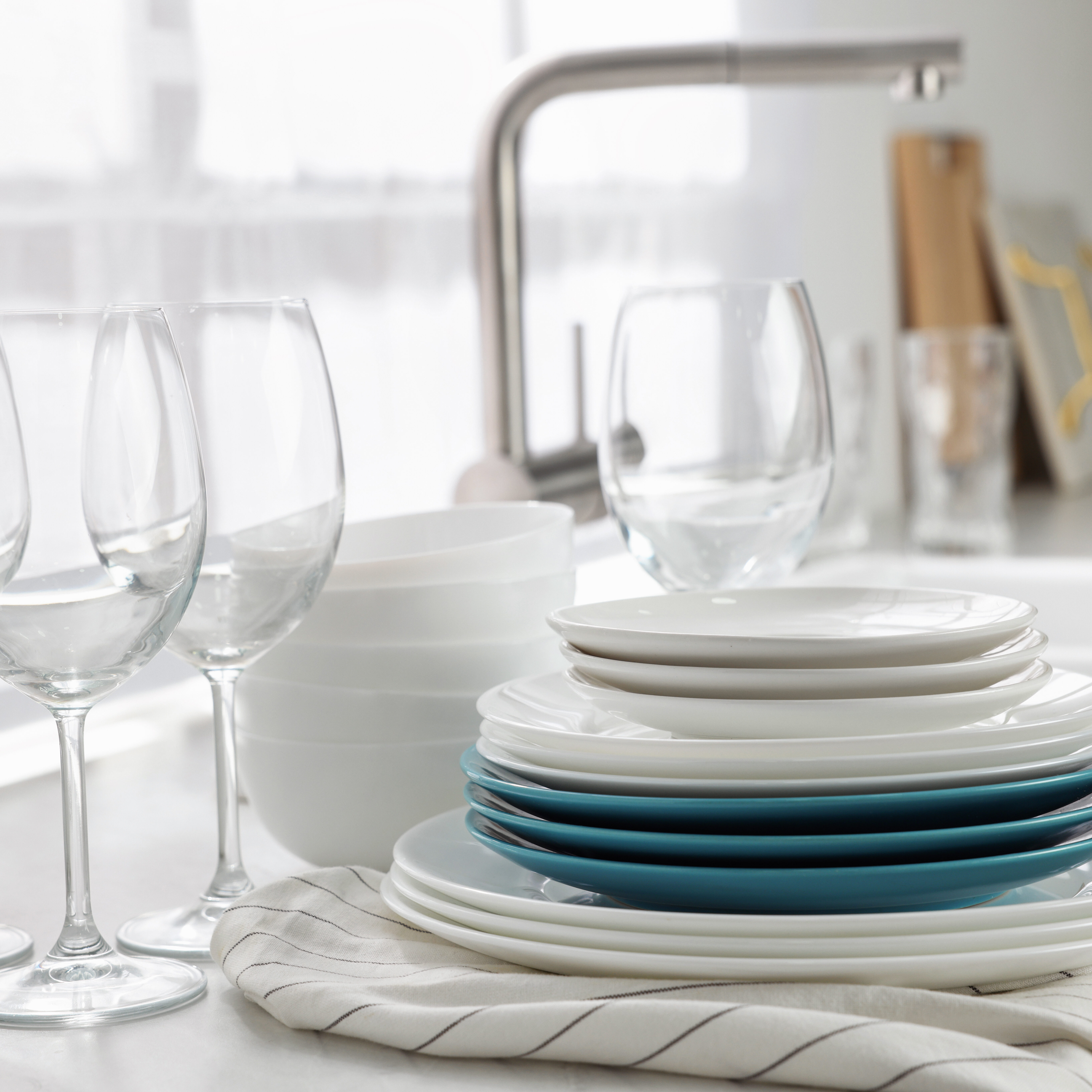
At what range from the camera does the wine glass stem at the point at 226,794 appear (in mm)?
567

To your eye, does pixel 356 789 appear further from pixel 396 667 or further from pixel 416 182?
pixel 416 182

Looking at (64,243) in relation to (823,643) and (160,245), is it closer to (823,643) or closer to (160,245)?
(160,245)

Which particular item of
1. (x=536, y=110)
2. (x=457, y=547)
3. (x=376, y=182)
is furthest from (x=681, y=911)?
(x=376, y=182)

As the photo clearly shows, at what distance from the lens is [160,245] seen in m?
1.17

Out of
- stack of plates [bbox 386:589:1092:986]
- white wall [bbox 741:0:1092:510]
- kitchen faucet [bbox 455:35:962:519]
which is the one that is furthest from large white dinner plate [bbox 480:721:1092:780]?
white wall [bbox 741:0:1092:510]

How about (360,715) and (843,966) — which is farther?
(360,715)

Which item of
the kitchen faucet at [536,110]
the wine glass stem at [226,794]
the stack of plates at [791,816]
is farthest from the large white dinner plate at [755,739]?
the kitchen faucet at [536,110]

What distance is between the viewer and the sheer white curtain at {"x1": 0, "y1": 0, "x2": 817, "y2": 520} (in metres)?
1.08

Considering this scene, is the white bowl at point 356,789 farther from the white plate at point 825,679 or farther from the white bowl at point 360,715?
the white plate at point 825,679

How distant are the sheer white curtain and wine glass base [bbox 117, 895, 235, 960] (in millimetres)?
596

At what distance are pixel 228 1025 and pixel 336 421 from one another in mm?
206

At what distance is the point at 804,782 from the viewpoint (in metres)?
0.45

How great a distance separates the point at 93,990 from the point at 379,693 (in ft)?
0.51

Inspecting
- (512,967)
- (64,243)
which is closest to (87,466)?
(512,967)
